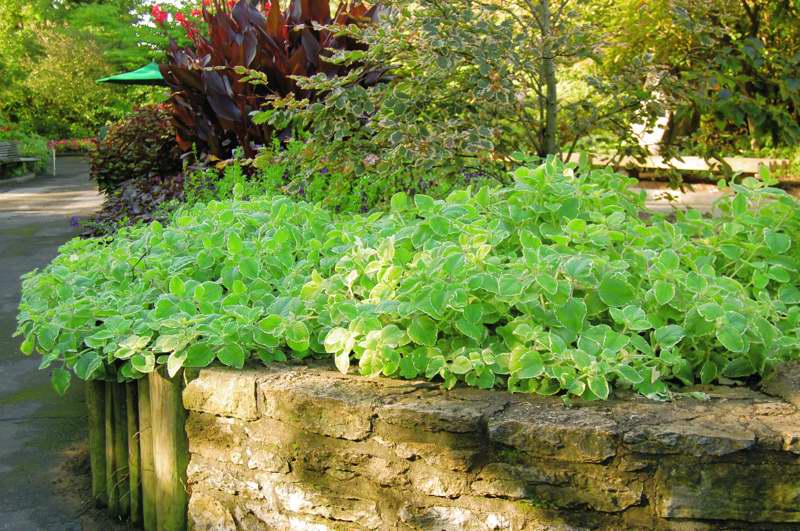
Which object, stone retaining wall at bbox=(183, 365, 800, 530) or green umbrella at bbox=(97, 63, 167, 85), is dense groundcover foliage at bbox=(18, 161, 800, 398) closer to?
stone retaining wall at bbox=(183, 365, 800, 530)

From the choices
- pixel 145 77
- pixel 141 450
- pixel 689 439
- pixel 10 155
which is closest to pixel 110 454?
pixel 141 450

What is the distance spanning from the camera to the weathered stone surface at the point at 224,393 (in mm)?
2543

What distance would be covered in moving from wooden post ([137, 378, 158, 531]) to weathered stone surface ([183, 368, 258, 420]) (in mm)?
268

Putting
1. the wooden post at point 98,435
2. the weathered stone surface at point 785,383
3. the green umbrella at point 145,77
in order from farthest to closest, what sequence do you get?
the green umbrella at point 145,77
the wooden post at point 98,435
the weathered stone surface at point 785,383

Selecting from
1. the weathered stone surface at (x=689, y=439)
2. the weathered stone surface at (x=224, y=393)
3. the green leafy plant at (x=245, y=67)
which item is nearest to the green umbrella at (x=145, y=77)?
the green leafy plant at (x=245, y=67)

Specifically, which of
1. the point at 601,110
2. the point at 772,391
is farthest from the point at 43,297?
the point at 601,110

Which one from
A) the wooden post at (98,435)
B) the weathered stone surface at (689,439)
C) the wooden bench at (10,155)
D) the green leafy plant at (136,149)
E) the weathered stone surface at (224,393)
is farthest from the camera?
the wooden bench at (10,155)

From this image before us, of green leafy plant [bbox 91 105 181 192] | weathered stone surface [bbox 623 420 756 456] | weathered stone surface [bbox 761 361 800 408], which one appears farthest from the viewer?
green leafy plant [bbox 91 105 181 192]

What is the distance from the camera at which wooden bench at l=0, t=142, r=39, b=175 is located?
20094 millimetres

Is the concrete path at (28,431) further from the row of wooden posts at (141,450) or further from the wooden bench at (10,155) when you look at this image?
the wooden bench at (10,155)

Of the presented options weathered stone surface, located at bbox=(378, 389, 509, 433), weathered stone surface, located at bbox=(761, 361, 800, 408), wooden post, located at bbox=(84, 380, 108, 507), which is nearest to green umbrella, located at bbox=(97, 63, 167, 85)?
wooden post, located at bbox=(84, 380, 108, 507)

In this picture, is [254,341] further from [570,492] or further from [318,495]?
[570,492]

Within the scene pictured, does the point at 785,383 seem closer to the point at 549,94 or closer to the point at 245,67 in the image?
the point at 549,94

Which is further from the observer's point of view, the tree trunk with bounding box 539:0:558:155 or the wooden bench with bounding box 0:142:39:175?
the wooden bench with bounding box 0:142:39:175
